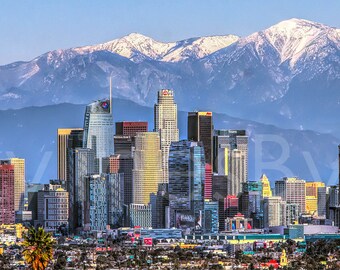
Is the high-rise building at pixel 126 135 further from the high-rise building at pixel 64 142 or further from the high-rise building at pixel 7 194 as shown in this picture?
the high-rise building at pixel 7 194

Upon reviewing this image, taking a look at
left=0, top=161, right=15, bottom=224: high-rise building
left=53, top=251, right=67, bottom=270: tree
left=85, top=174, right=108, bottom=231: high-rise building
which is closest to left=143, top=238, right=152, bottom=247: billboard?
left=85, top=174, right=108, bottom=231: high-rise building

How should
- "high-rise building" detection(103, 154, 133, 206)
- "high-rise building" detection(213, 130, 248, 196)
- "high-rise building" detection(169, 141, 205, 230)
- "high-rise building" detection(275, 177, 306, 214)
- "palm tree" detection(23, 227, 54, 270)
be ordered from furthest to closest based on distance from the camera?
1. "high-rise building" detection(213, 130, 248, 196)
2. "high-rise building" detection(275, 177, 306, 214)
3. "high-rise building" detection(103, 154, 133, 206)
4. "high-rise building" detection(169, 141, 205, 230)
5. "palm tree" detection(23, 227, 54, 270)

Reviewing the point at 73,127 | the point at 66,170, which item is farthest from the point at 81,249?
the point at 73,127

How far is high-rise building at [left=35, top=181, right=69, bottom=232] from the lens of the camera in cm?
16750

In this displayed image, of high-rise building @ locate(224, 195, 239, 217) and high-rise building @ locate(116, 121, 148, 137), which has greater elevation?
high-rise building @ locate(116, 121, 148, 137)

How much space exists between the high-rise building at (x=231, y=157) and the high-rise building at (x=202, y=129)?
4.39 feet

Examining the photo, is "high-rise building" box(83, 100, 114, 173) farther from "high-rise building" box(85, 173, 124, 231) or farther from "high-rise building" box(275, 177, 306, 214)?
"high-rise building" box(275, 177, 306, 214)

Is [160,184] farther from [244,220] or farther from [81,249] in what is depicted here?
[81,249]

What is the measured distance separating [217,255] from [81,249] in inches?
438

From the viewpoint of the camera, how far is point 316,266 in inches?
4259

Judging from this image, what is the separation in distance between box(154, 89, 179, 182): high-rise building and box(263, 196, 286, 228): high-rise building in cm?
1660

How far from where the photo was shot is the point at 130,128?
19088 cm

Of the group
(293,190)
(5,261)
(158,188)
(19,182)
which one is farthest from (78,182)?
(5,261)

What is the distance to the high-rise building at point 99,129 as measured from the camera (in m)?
185
